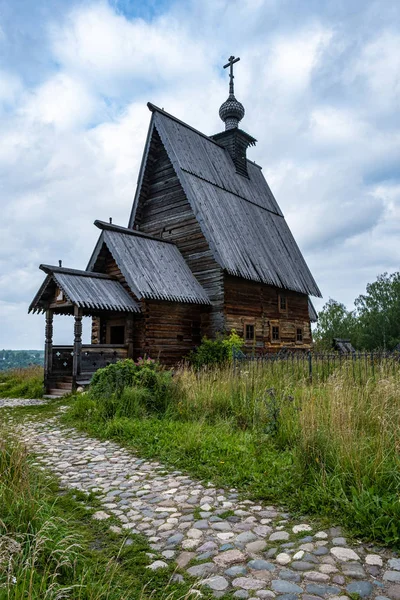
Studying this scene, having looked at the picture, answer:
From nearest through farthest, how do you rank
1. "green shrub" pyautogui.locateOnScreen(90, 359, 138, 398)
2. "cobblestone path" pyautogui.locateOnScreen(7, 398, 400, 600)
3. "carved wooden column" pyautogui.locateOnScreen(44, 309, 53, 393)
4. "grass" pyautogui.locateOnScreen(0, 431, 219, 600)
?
1. "grass" pyautogui.locateOnScreen(0, 431, 219, 600)
2. "cobblestone path" pyautogui.locateOnScreen(7, 398, 400, 600)
3. "green shrub" pyautogui.locateOnScreen(90, 359, 138, 398)
4. "carved wooden column" pyautogui.locateOnScreen(44, 309, 53, 393)

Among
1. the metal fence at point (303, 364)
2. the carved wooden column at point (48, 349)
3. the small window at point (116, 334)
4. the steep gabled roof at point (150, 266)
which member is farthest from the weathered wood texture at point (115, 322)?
the metal fence at point (303, 364)

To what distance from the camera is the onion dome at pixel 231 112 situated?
2423cm

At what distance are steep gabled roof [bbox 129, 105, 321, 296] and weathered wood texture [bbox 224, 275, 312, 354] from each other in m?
0.71

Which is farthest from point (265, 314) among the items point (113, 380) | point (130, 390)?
point (130, 390)

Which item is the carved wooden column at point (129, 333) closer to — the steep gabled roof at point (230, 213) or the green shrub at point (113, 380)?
the steep gabled roof at point (230, 213)

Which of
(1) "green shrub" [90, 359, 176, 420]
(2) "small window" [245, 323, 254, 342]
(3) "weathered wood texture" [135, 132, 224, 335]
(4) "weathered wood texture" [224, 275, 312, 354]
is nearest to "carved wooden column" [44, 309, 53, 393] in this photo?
(1) "green shrub" [90, 359, 176, 420]

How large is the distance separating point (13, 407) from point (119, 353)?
4.11 meters

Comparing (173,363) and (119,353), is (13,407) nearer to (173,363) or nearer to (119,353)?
(119,353)

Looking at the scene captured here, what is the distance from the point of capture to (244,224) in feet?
66.2

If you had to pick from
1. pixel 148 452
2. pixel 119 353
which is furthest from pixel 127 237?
pixel 148 452

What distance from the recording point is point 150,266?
16.2m

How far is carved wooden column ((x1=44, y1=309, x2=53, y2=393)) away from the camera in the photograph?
1457 centimetres

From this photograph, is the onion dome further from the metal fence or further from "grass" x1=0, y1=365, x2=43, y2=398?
the metal fence

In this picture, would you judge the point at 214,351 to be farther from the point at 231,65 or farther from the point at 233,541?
the point at 231,65
